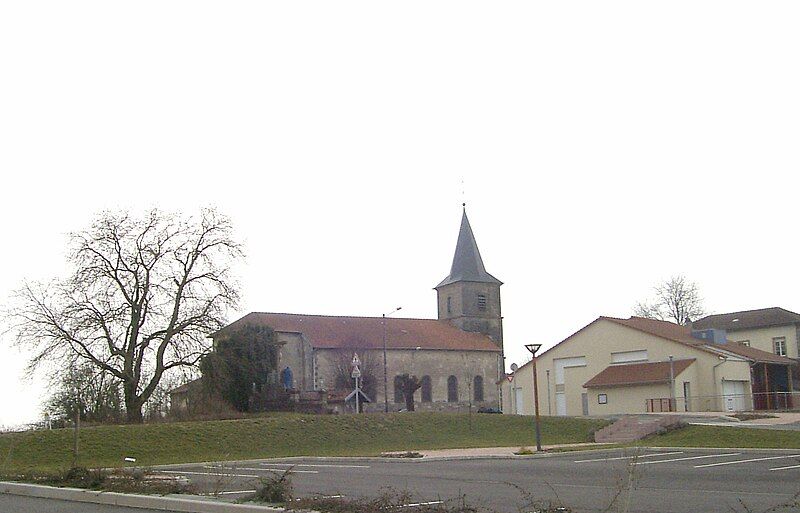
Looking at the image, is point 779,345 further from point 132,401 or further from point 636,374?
point 132,401

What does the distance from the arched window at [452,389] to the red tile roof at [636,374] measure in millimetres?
27694

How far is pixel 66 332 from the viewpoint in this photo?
148 feet

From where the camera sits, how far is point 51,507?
546 inches

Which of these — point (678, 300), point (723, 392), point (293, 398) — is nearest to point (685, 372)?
point (723, 392)

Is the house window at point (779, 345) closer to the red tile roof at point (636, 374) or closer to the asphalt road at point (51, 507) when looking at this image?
the red tile roof at point (636, 374)

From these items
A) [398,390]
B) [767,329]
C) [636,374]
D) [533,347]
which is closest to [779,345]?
[767,329]

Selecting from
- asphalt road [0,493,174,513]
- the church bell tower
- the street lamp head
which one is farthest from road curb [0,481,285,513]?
the church bell tower

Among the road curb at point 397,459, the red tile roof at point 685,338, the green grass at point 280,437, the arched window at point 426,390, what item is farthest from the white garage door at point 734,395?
the arched window at point 426,390

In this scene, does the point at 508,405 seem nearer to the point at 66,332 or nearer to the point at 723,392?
the point at 723,392

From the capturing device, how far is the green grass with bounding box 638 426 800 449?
28.6 metres

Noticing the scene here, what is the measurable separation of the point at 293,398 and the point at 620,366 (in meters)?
20.2

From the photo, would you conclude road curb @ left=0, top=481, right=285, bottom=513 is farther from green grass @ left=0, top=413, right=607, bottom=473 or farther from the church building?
the church building

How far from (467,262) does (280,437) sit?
180ft

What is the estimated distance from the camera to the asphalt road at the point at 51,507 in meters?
13.0
